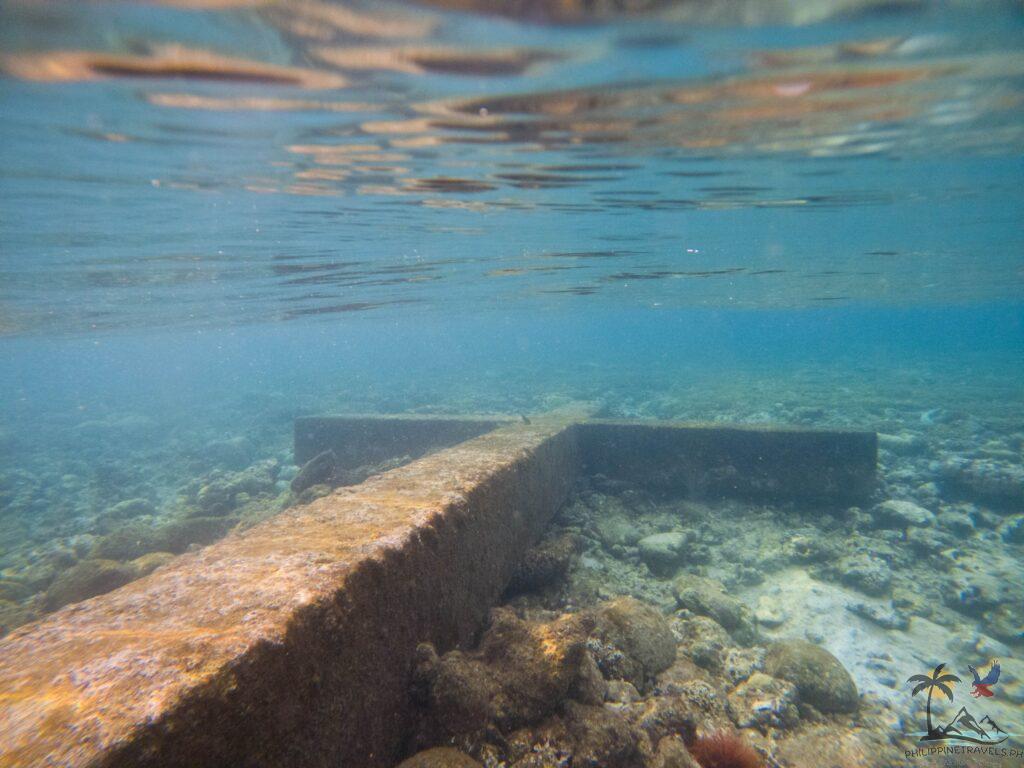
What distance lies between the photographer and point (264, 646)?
105 inches

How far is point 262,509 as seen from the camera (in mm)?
12062

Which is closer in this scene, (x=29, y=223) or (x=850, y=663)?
(x=850, y=663)

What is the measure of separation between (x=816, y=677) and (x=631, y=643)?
2.41 meters

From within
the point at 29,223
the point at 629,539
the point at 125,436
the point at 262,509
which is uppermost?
the point at 29,223

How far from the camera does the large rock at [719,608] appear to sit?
274 inches

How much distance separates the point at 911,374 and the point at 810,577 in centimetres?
3839

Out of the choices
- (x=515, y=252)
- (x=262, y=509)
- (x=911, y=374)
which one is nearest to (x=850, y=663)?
(x=262, y=509)

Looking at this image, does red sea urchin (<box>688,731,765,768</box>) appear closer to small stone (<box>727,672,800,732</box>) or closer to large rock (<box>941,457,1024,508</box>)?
small stone (<box>727,672,800,732</box>)

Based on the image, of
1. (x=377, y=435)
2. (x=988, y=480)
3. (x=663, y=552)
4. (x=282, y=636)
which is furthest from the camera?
(x=377, y=435)

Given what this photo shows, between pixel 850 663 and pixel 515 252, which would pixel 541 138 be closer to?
pixel 515 252

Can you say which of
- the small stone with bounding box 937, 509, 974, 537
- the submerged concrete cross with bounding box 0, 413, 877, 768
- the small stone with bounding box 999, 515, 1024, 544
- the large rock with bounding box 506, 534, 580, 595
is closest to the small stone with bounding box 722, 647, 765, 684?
the large rock with bounding box 506, 534, 580, 595

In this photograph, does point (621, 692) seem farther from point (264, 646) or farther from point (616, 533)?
point (616, 533)

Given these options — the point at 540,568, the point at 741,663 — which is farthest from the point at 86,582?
the point at 741,663

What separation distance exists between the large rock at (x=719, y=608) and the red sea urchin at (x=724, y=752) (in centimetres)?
274
